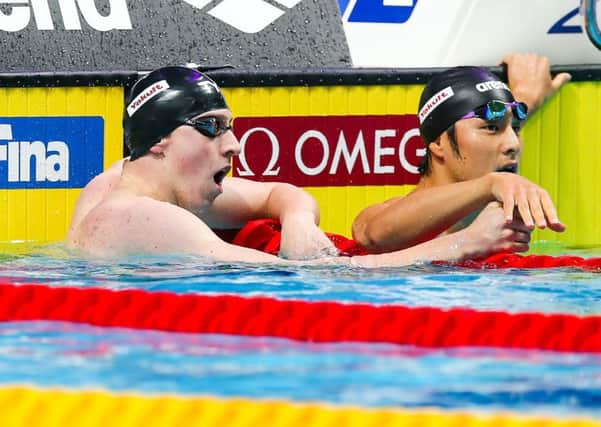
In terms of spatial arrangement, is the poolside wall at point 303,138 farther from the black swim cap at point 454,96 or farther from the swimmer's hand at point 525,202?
the swimmer's hand at point 525,202

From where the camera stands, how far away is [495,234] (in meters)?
3.72

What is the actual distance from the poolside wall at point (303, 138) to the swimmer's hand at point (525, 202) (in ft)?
5.59

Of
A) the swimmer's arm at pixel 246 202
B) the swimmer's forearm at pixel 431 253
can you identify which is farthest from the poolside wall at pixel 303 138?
the swimmer's forearm at pixel 431 253

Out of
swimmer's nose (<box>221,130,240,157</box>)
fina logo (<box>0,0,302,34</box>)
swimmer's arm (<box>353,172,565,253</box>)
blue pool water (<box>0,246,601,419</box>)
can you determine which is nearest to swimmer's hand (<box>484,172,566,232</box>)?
swimmer's arm (<box>353,172,565,253</box>)

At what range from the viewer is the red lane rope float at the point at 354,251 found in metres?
4.16

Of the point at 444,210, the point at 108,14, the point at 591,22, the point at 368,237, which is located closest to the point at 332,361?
the point at 444,210

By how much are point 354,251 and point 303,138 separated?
3.92 ft

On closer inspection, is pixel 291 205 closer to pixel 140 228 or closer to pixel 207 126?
pixel 207 126

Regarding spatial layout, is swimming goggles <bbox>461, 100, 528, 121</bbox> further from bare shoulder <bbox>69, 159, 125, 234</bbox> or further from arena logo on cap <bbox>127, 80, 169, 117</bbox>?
bare shoulder <bbox>69, 159, 125, 234</bbox>

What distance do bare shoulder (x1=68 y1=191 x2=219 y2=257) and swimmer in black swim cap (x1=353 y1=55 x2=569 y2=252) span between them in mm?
646

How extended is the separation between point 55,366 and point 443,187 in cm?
164

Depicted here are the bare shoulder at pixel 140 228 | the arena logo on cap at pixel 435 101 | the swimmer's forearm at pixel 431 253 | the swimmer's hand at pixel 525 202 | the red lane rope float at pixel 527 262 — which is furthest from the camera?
the arena logo on cap at pixel 435 101

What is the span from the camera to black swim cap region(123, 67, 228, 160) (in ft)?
13.9

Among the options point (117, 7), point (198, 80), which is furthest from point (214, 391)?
point (117, 7)
